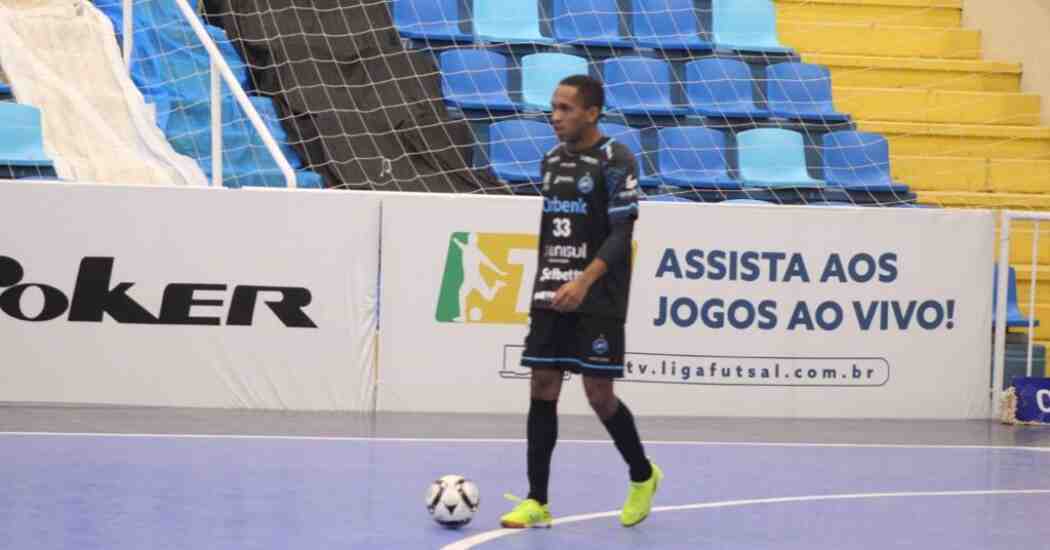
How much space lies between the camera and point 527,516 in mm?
6723

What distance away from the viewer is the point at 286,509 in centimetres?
701

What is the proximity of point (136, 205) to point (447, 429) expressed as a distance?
270 centimetres

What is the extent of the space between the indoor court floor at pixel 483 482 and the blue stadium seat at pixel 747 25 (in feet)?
18.9

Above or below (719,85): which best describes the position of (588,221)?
below

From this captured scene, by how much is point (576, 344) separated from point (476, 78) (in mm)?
8405

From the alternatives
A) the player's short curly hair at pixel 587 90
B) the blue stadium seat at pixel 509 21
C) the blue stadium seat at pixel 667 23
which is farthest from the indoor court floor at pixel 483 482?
the blue stadium seat at pixel 667 23

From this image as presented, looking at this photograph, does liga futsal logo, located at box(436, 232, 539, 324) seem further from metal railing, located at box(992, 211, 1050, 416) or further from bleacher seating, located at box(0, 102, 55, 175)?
metal railing, located at box(992, 211, 1050, 416)

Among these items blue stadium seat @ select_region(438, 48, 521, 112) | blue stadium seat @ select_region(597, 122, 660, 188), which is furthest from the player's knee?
blue stadium seat @ select_region(438, 48, 521, 112)

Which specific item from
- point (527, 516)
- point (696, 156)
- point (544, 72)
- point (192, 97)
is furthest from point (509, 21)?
point (527, 516)

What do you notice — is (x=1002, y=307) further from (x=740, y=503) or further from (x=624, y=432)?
(x=624, y=432)

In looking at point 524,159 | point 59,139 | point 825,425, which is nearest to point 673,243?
point 825,425

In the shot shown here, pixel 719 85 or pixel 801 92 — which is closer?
pixel 719 85

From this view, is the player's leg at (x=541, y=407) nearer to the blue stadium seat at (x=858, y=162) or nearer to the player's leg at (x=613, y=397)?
the player's leg at (x=613, y=397)

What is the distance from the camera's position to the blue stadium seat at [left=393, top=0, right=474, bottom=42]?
15.3 meters
